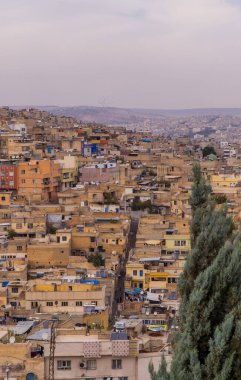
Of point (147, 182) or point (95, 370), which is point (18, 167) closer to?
point (147, 182)

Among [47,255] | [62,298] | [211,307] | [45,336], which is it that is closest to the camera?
[211,307]

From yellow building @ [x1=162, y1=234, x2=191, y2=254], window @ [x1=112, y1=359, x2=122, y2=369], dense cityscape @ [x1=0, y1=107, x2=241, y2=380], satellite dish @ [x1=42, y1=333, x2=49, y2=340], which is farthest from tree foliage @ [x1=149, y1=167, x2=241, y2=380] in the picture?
yellow building @ [x1=162, y1=234, x2=191, y2=254]

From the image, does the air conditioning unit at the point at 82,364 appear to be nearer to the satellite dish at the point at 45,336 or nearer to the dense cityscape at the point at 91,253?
the dense cityscape at the point at 91,253

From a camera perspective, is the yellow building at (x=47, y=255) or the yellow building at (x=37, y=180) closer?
the yellow building at (x=47, y=255)

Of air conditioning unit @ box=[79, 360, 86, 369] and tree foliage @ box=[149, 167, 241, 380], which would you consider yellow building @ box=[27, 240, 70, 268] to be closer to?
air conditioning unit @ box=[79, 360, 86, 369]

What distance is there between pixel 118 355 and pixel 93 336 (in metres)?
0.75

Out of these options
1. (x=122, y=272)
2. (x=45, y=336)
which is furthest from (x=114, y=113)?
(x=45, y=336)

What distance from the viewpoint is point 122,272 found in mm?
18797

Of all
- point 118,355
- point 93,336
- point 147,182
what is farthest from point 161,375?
point 147,182

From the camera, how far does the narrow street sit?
1592 centimetres

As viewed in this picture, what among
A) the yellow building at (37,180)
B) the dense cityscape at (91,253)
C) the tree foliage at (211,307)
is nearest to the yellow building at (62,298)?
the dense cityscape at (91,253)

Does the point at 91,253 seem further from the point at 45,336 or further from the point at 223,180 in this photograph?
the point at 223,180

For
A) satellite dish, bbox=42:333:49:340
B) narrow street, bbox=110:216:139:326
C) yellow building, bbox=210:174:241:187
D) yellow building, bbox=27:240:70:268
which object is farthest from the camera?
yellow building, bbox=210:174:241:187

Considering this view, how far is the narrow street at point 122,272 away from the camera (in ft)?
52.2
